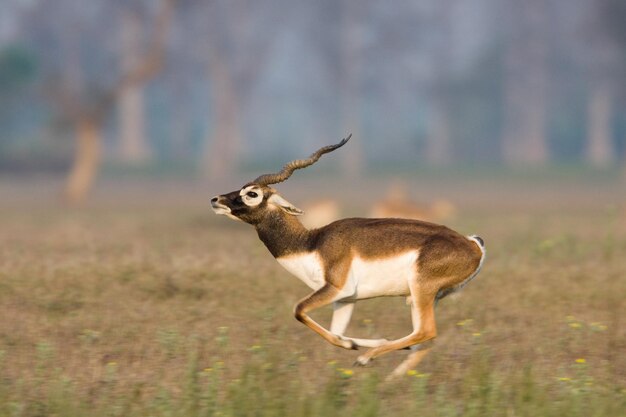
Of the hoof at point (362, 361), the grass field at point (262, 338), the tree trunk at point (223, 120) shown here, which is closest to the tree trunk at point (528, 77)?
the tree trunk at point (223, 120)

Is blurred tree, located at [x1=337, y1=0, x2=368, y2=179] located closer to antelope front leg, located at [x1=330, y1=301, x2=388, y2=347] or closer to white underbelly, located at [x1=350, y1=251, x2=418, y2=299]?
antelope front leg, located at [x1=330, y1=301, x2=388, y2=347]

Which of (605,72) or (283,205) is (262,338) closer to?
(283,205)

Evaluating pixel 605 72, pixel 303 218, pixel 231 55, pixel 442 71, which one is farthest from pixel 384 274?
pixel 442 71

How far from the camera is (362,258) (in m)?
7.71

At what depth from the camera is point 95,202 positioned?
105 feet

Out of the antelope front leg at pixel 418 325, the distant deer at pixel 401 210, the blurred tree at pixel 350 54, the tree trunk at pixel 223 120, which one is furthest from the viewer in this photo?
the blurred tree at pixel 350 54

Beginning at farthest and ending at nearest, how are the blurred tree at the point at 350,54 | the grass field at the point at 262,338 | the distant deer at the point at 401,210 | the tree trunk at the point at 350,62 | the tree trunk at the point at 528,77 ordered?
the tree trunk at the point at 528,77 < the blurred tree at the point at 350,54 < the tree trunk at the point at 350,62 < the distant deer at the point at 401,210 < the grass field at the point at 262,338

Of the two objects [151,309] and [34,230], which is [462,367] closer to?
[151,309]

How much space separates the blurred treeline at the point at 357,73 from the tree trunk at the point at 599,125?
0.43ft

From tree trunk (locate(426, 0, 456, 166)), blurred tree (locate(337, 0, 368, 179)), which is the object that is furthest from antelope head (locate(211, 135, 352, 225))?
tree trunk (locate(426, 0, 456, 166))

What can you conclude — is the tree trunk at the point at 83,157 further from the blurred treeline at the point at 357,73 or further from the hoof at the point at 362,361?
the hoof at the point at 362,361

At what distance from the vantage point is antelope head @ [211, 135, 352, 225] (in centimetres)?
796

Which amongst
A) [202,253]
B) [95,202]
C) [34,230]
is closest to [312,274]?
[202,253]

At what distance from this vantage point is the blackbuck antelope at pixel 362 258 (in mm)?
7547
